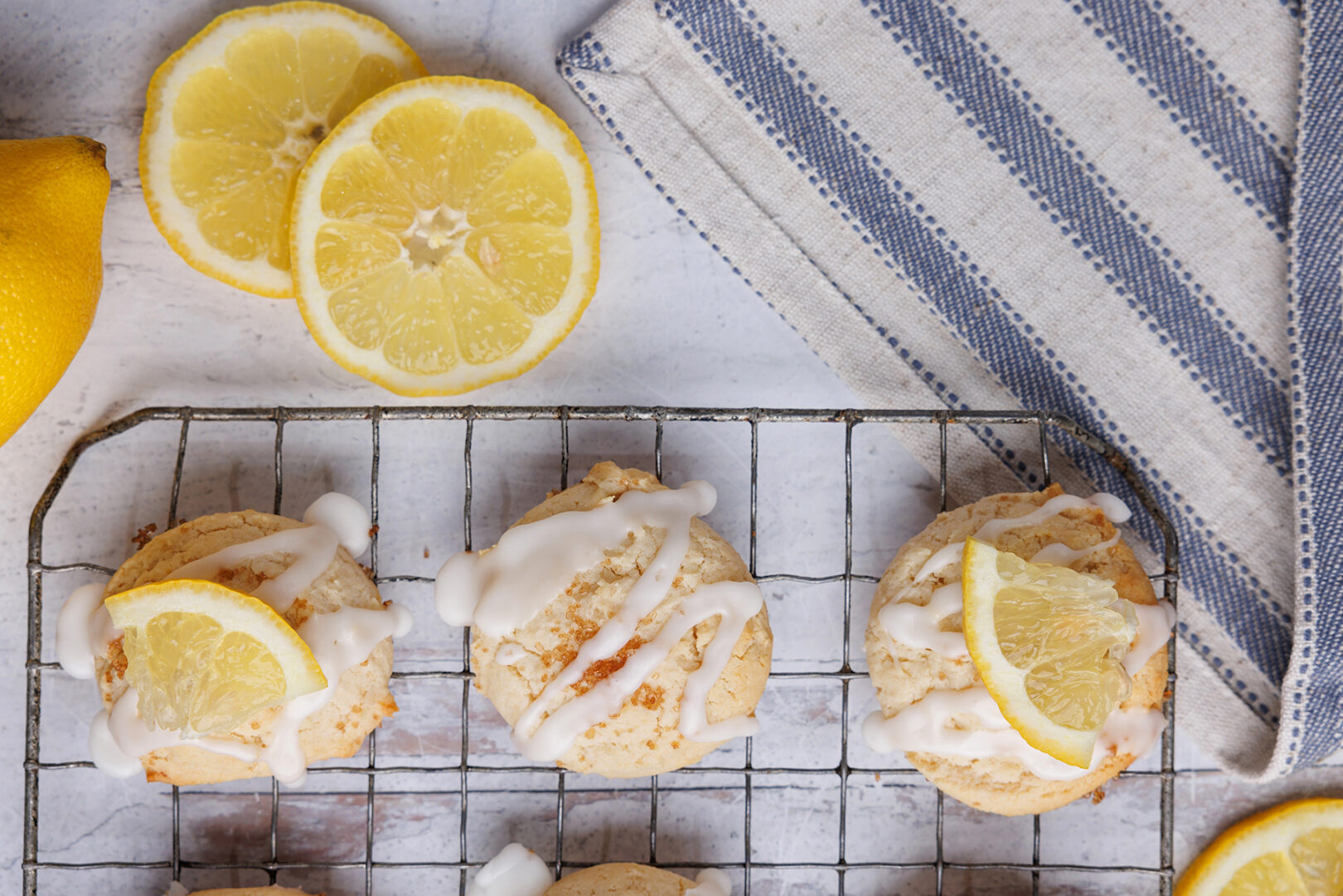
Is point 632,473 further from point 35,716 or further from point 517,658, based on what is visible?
point 35,716

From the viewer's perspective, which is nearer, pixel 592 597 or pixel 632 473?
pixel 592 597

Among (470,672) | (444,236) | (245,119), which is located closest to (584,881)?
(470,672)

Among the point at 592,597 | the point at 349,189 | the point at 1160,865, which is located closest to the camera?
the point at 592,597

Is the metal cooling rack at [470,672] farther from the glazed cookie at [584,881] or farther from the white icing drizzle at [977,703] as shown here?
the white icing drizzle at [977,703]

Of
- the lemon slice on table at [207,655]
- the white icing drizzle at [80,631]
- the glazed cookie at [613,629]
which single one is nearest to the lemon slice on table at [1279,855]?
the glazed cookie at [613,629]

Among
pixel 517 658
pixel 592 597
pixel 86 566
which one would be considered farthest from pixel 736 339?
pixel 86 566

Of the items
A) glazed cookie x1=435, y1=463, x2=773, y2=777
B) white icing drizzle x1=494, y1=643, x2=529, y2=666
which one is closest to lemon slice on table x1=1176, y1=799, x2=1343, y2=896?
glazed cookie x1=435, y1=463, x2=773, y2=777
